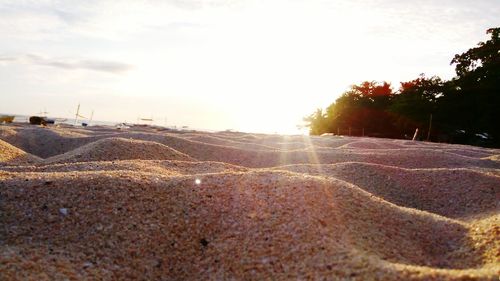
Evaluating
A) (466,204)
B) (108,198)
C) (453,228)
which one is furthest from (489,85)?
(108,198)

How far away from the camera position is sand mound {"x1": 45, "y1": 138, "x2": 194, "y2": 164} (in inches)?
211

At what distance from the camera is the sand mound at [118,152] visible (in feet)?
17.6

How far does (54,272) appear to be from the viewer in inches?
76.9

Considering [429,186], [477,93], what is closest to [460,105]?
[477,93]

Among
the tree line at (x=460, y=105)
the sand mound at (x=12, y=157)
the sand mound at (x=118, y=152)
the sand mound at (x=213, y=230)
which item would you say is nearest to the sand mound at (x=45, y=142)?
the sand mound at (x=12, y=157)

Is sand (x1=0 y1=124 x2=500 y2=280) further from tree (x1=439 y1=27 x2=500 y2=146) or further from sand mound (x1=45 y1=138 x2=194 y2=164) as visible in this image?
tree (x1=439 y1=27 x2=500 y2=146)

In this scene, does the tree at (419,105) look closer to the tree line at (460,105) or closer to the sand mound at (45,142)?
the tree line at (460,105)

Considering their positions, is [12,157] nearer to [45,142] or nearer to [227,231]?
[45,142]

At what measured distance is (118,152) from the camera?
5609mm

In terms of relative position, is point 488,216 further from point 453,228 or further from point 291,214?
point 291,214

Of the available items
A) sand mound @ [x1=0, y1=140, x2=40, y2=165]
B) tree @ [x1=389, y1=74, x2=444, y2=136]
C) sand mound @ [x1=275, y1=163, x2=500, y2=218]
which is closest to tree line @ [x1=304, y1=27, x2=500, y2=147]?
tree @ [x1=389, y1=74, x2=444, y2=136]

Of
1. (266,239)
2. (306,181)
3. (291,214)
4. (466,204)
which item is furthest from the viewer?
(466,204)

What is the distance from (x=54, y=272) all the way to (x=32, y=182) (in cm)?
119

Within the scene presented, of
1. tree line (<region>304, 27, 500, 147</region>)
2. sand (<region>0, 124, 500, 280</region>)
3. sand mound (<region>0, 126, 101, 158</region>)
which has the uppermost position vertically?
tree line (<region>304, 27, 500, 147</region>)
